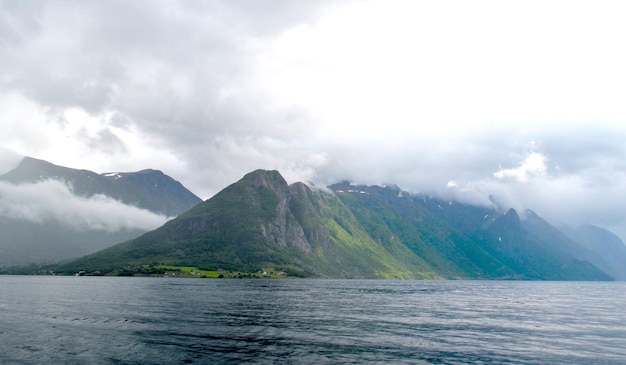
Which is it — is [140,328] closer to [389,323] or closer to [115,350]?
[115,350]

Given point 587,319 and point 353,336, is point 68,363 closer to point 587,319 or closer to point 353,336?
point 353,336

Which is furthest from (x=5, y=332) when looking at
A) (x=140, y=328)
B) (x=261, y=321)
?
(x=261, y=321)

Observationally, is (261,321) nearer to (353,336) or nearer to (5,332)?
(353,336)

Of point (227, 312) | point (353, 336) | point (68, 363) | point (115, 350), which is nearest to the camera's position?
point (68, 363)

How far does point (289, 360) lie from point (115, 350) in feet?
80.5

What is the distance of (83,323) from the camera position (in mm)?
86250

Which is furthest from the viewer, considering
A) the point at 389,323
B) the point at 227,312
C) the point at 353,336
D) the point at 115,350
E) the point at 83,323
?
the point at 227,312

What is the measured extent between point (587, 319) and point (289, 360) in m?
88.6

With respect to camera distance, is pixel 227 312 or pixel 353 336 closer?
pixel 353 336

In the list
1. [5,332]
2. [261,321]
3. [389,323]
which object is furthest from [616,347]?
[5,332]

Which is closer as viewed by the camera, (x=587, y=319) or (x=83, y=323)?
(x=83, y=323)

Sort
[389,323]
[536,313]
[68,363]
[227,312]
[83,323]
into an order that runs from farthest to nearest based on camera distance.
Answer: [536,313] < [227,312] < [389,323] < [83,323] < [68,363]

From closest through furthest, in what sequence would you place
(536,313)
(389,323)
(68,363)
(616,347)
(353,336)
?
(68,363) < (616,347) < (353,336) < (389,323) < (536,313)

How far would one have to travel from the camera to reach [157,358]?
57.9 meters
